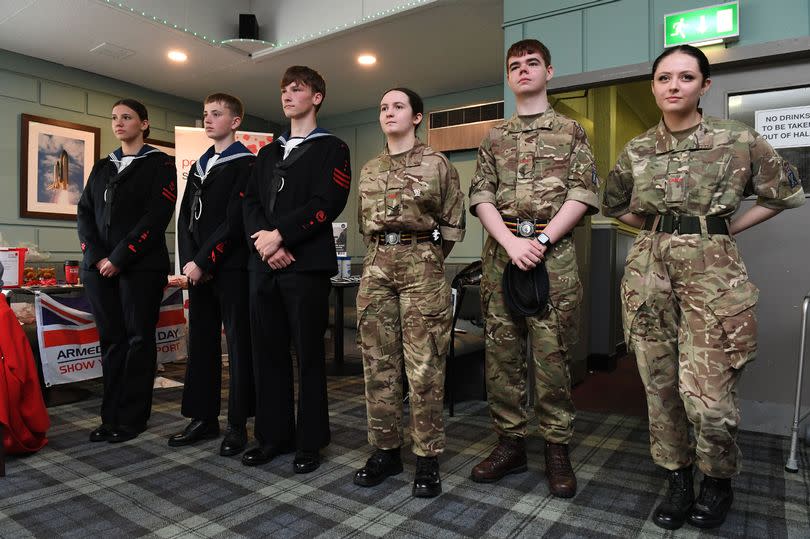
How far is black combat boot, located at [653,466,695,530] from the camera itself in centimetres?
167

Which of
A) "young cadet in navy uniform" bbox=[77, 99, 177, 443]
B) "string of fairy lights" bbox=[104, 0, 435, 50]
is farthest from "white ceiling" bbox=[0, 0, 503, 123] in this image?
"young cadet in navy uniform" bbox=[77, 99, 177, 443]

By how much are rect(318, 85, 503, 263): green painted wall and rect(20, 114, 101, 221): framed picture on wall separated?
2.93 m

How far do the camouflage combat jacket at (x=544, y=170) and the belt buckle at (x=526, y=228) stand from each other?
0.07ft

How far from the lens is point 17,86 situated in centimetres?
520

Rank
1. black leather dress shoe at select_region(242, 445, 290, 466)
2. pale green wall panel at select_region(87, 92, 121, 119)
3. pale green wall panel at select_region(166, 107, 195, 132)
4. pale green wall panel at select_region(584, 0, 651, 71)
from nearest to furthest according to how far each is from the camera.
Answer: black leather dress shoe at select_region(242, 445, 290, 466)
pale green wall panel at select_region(584, 0, 651, 71)
pale green wall panel at select_region(87, 92, 121, 119)
pale green wall panel at select_region(166, 107, 195, 132)

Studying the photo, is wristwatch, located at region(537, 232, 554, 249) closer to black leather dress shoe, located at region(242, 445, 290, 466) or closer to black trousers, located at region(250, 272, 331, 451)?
black trousers, located at region(250, 272, 331, 451)

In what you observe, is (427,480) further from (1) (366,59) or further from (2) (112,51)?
(2) (112,51)

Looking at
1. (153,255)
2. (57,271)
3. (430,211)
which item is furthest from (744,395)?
(57,271)

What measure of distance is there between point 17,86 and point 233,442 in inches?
189

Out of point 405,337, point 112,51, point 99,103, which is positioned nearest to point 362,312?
point 405,337

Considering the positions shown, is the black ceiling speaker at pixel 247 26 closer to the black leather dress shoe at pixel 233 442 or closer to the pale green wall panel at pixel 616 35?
the pale green wall panel at pixel 616 35

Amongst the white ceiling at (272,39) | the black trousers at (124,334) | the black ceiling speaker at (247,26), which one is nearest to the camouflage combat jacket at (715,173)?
the black trousers at (124,334)

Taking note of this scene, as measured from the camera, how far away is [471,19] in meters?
4.40

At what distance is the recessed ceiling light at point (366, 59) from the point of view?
523cm
